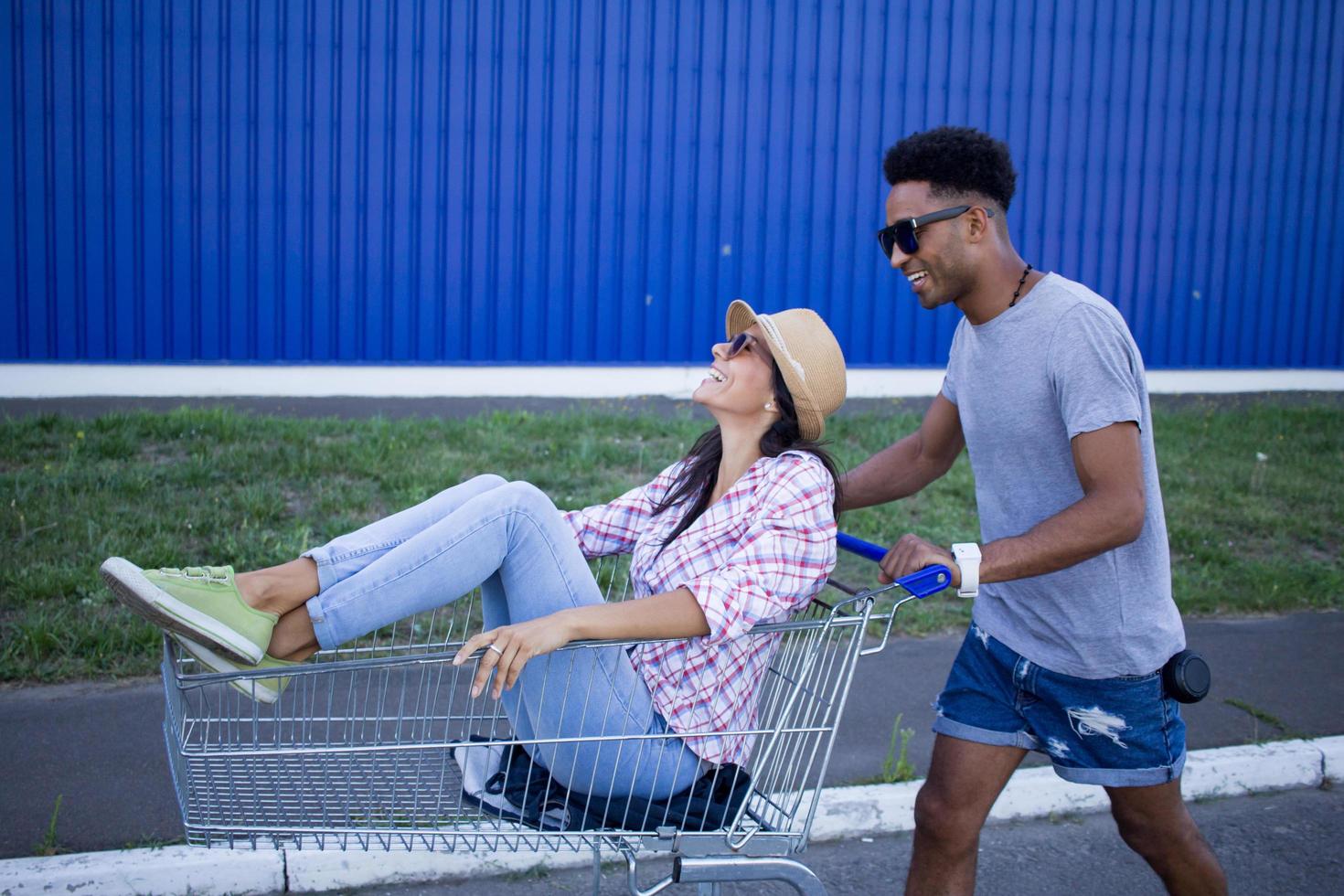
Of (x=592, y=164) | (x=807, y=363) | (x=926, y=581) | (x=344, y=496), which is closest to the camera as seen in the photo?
(x=926, y=581)

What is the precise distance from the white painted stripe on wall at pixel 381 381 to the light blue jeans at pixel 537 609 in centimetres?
606

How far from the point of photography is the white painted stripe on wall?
861 cm

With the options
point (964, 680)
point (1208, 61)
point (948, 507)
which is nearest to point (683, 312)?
point (948, 507)

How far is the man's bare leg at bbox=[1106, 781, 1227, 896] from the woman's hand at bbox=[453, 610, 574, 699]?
52.5 inches

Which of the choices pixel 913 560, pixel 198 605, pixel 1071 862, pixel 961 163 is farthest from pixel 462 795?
pixel 1071 862

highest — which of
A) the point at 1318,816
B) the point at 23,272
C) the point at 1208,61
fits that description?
the point at 1208,61

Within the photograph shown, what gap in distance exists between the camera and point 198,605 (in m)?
2.59

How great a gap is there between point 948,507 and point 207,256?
17.7 feet

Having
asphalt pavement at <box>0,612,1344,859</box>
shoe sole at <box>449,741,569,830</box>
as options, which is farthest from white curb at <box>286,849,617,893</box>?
shoe sole at <box>449,741,569,830</box>

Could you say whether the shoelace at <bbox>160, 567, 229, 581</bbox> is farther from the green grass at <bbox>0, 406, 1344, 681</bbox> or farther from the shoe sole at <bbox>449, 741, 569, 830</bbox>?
the green grass at <bbox>0, 406, 1344, 681</bbox>

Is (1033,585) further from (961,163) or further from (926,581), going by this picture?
(961,163)

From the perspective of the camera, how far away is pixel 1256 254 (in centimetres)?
1182

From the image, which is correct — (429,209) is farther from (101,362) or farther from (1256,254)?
(1256,254)

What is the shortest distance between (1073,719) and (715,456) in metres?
1.07
